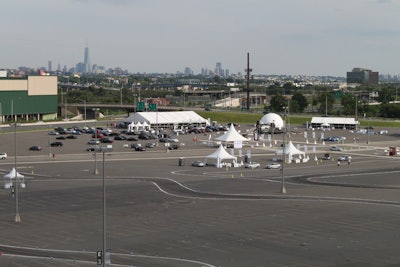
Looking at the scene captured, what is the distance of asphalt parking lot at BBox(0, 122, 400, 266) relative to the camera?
37.6 metres

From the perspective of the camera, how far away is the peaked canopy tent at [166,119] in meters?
140

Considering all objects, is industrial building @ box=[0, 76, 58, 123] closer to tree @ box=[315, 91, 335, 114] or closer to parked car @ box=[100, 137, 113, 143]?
parked car @ box=[100, 137, 113, 143]

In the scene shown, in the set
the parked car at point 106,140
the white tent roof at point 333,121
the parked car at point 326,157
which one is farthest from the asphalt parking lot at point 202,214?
the white tent roof at point 333,121

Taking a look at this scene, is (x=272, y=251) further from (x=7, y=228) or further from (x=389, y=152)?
(x=389, y=152)

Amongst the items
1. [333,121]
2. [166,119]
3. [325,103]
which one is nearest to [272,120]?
[333,121]

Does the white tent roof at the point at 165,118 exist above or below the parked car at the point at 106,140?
above

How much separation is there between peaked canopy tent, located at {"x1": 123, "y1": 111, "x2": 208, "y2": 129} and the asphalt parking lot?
162 ft

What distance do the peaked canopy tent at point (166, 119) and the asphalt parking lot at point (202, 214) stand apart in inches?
1943

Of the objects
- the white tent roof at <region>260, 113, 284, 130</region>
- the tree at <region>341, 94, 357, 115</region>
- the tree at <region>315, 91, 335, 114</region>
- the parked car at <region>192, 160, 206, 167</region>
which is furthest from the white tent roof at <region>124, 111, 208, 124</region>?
the tree at <region>315, 91, 335, 114</region>

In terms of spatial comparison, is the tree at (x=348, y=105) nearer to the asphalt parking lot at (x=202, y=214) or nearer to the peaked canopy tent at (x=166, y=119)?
the peaked canopy tent at (x=166, y=119)

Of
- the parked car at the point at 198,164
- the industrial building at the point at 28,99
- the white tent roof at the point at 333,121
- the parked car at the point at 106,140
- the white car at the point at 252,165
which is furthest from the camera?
the industrial building at the point at 28,99

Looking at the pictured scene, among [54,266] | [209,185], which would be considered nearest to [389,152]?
[209,185]

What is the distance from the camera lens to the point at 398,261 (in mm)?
35875

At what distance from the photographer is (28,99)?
160125mm
